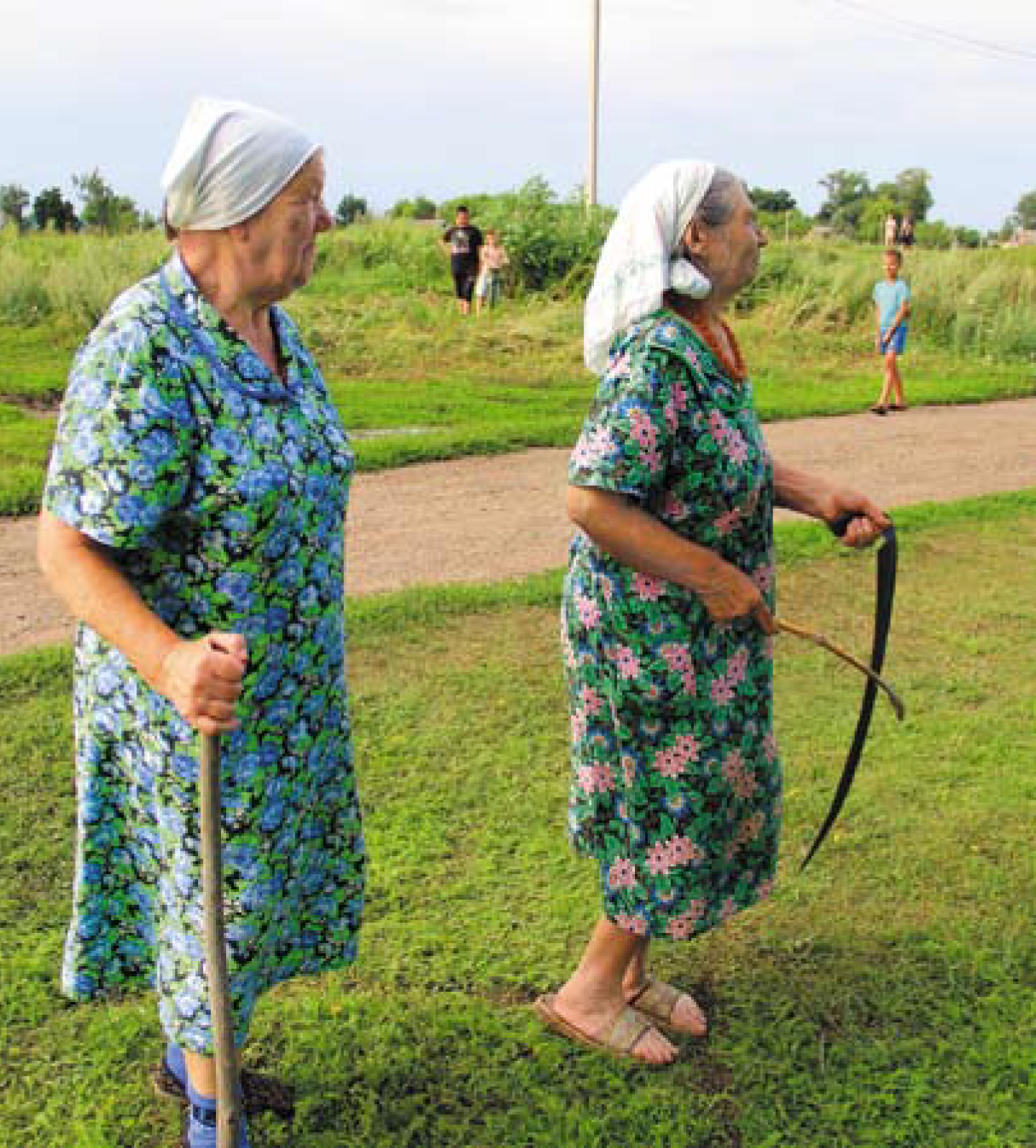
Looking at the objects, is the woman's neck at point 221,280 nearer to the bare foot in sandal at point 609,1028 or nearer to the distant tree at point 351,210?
the bare foot in sandal at point 609,1028

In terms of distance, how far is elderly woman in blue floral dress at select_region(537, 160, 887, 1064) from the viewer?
2660 mm

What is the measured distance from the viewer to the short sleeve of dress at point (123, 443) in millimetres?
2090

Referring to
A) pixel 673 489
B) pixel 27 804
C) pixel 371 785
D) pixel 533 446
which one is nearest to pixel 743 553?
pixel 673 489

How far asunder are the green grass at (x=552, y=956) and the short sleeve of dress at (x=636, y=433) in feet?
4.28

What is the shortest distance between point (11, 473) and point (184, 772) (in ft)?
21.5

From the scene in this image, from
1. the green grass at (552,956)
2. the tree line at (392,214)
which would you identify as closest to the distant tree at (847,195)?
the tree line at (392,214)

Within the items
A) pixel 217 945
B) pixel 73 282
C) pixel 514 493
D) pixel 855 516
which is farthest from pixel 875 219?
pixel 217 945

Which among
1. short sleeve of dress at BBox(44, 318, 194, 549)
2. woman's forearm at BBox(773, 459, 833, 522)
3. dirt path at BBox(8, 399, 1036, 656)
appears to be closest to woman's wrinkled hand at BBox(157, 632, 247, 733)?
short sleeve of dress at BBox(44, 318, 194, 549)

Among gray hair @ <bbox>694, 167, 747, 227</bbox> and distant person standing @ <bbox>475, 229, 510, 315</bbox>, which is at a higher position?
distant person standing @ <bbox>475, 229, 510, 315</bbox>

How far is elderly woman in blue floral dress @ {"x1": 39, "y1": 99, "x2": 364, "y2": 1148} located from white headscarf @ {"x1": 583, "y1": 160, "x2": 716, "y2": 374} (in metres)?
Result: 0.64

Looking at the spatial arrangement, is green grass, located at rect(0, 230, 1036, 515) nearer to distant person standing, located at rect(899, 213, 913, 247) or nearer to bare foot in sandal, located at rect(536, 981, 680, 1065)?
distant person standing, located at rect(899, 213, 913, 247)

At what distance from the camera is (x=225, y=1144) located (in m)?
2.29

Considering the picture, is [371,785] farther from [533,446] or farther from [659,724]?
[533,446]

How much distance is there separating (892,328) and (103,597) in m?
11.5
